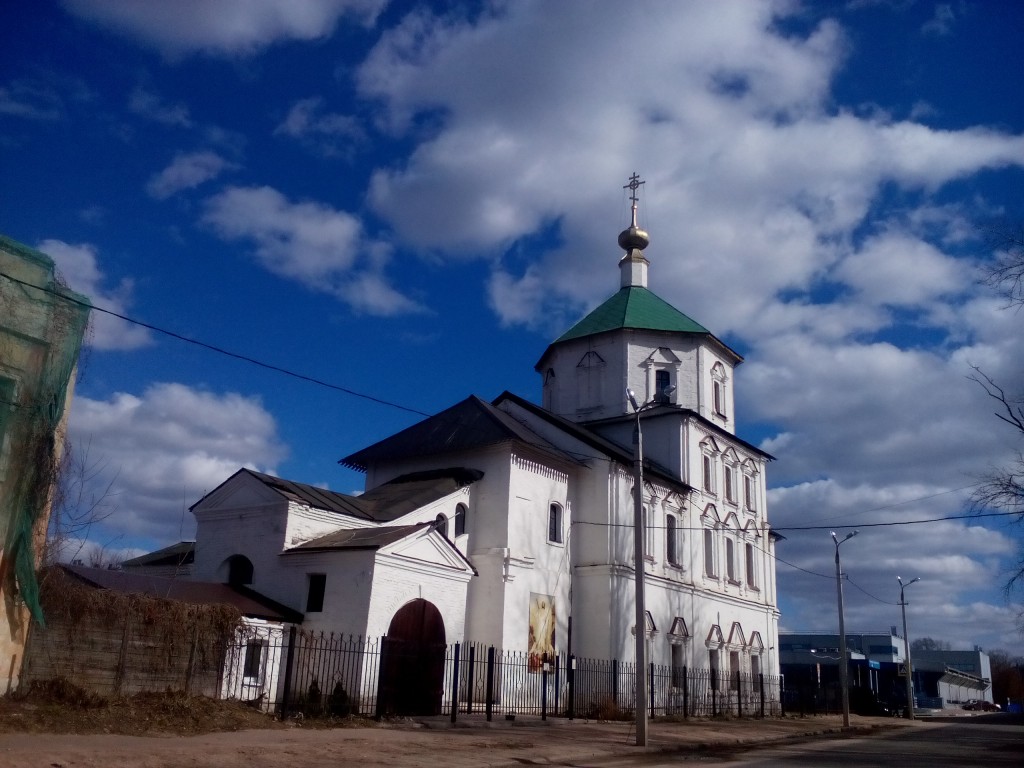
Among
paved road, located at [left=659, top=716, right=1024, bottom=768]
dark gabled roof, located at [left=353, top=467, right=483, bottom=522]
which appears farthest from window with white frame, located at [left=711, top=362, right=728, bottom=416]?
paved road, located at [left=659, top=716, right=1024, bottom=768]

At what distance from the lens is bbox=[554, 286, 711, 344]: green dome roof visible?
36.6 metres

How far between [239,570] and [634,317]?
19.3 meters

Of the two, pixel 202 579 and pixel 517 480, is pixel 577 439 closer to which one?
pixel 517 480

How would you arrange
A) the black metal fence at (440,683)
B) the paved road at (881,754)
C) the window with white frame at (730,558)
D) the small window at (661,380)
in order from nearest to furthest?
the paved road at (881,754)
the black metal fence at (440,683)
the small window at (661,380)
the window with white frame at (730,558)

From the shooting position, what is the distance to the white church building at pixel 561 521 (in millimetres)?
22484

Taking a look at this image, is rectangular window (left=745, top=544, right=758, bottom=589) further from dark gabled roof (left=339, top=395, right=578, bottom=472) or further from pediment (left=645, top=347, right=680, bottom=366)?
dark gabled roof (left=339, top=395, right=578, bottom=472)

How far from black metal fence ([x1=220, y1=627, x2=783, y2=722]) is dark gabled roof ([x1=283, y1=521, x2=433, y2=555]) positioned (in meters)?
2.11

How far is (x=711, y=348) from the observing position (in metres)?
37.3

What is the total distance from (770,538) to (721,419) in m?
6.54

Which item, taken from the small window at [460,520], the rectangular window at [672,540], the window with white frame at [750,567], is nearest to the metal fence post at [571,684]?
the small window at [460,520]

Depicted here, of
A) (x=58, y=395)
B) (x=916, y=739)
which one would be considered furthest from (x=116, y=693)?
(x=916, y=739)

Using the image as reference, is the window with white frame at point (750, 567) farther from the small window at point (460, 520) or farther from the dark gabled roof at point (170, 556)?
the dark gabled roof at point (170, 556)

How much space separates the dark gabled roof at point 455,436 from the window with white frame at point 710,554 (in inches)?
320

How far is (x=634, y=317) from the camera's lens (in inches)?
1448
